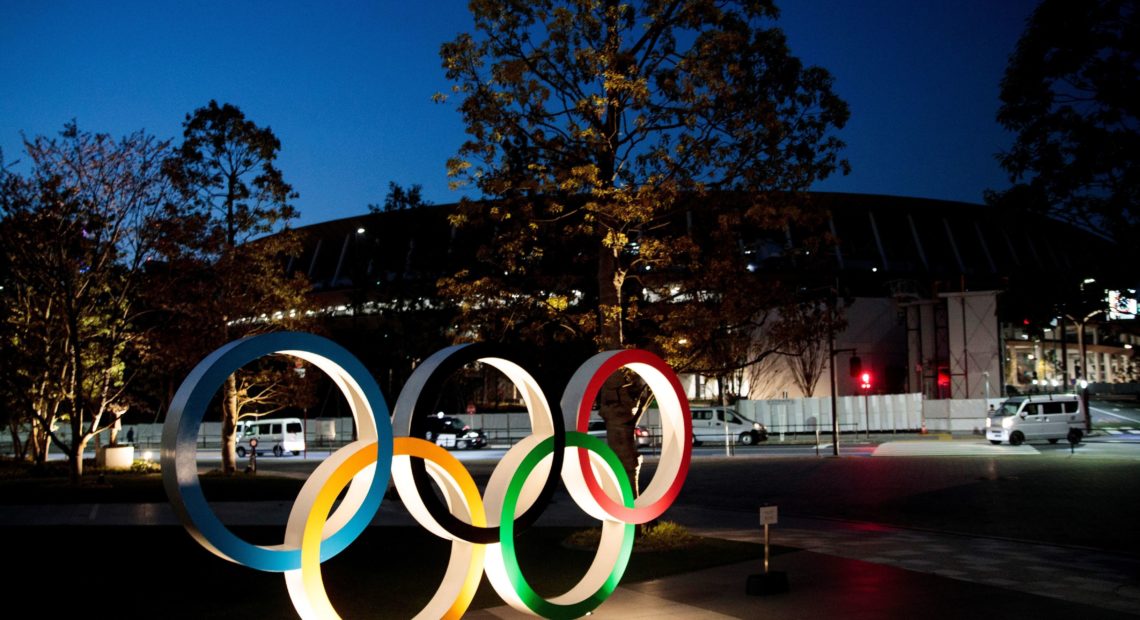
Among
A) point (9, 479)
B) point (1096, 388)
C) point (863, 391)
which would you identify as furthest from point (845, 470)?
point (1096, 388)

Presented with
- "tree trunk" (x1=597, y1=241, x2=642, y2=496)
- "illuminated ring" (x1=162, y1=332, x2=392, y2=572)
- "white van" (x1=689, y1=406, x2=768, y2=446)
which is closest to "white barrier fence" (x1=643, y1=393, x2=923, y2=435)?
"white van" (x1=689, y1=406, x2=768, y2=446)

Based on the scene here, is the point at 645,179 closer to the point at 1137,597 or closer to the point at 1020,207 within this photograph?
the point at 1020,207

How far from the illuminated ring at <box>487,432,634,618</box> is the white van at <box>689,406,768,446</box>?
35636mm

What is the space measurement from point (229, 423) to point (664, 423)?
21.6 meters

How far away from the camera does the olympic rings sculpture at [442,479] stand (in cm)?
673

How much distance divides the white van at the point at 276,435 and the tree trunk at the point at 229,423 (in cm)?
1587

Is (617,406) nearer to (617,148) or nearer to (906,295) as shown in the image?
(617,148)

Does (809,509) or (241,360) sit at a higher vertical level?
(241,360)

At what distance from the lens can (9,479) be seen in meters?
28.5

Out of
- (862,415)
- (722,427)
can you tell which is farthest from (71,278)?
(862,415)

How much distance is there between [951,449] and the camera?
3678cm

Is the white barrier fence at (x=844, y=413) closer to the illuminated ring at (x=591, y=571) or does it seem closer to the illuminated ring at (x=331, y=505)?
the illuminated ring at (x=591, y=571)

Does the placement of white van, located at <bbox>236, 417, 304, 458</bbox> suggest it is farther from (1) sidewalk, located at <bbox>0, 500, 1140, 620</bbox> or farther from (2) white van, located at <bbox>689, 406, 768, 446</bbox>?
(1) sidewalk, located at <bbox>0, 500, 1140, 620</bbox>

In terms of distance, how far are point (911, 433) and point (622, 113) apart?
43.2 m
